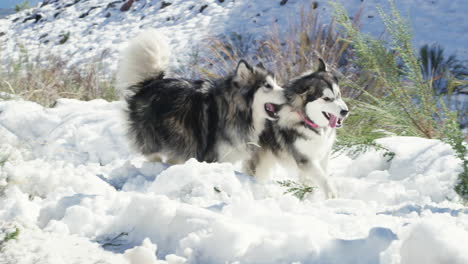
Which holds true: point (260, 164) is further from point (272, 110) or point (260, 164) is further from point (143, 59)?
point (143, 59)

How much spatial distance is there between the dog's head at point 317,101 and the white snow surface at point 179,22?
4.36 metres

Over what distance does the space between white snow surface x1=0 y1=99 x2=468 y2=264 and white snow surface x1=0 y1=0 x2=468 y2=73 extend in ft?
17.5

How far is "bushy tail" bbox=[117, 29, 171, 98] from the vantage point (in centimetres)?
379

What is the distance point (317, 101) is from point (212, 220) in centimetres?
192

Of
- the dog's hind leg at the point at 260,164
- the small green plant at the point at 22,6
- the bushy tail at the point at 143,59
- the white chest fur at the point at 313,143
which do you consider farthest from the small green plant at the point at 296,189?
the small green plant at the point at 22,6

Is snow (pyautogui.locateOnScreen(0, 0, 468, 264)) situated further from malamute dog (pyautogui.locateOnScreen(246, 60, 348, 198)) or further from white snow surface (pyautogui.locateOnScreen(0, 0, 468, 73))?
white snow surface (pyautogui.locateOnScreen(0, 0, 468, 73))

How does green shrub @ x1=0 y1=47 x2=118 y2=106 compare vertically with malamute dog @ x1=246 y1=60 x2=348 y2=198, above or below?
below

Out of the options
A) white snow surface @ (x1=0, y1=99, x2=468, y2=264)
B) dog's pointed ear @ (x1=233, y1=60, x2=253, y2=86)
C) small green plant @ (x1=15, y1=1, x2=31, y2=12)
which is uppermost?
white snow surface @ (x1=0, y1=99, x2=468, y2=264)

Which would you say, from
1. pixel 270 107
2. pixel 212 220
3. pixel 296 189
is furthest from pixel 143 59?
pixel 212 220

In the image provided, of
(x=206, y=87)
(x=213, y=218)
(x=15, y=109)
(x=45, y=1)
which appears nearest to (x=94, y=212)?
(x=213, y=218)

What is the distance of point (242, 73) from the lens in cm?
359

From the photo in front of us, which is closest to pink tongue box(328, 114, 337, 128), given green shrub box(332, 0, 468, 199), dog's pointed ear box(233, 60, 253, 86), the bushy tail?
green shrub box(332, 0, 468, 199)

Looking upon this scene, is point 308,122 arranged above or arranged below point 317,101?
below

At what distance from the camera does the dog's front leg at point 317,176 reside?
3037 millimetres
